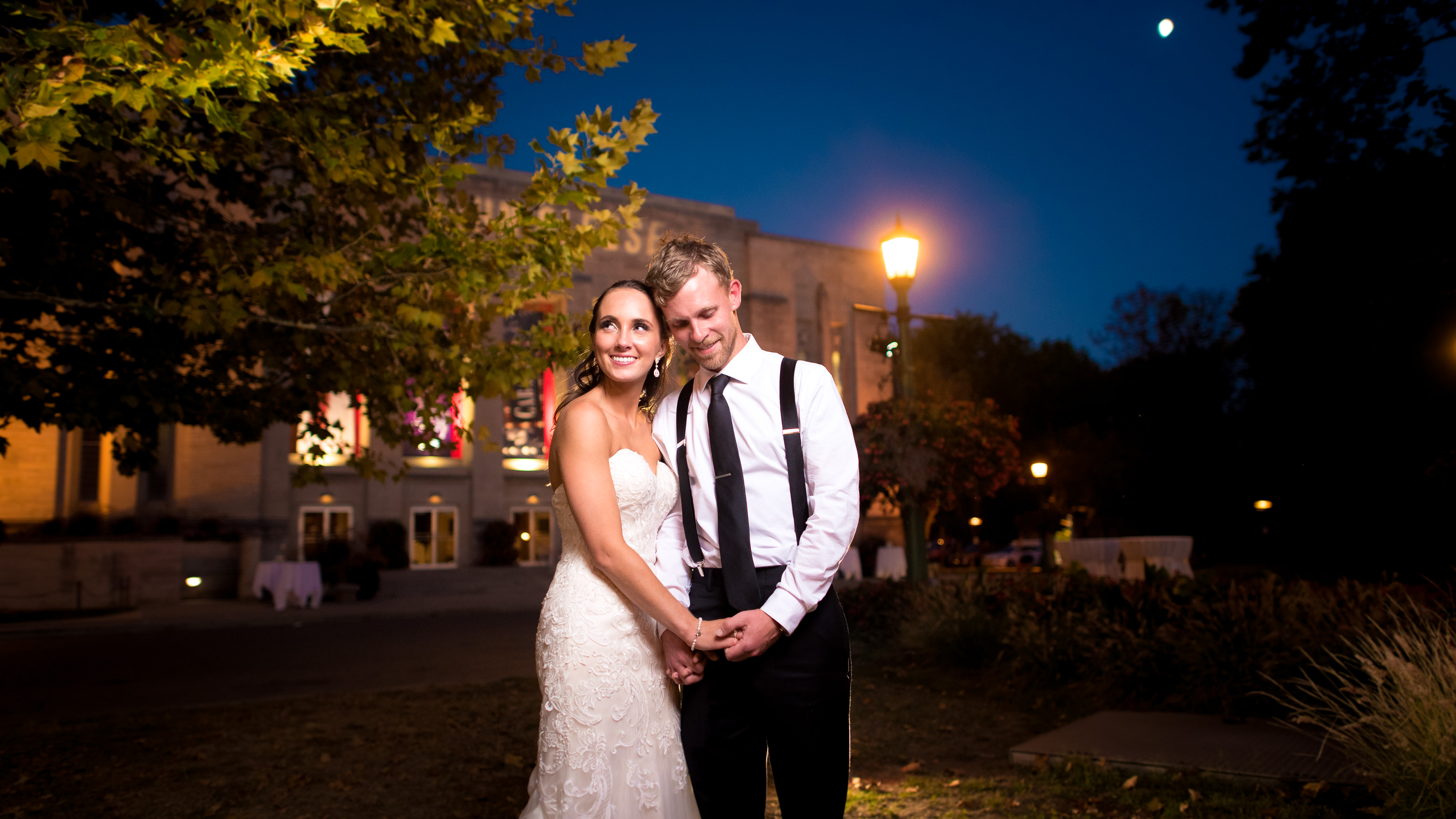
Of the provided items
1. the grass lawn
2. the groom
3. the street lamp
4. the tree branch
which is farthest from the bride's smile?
the street lamp

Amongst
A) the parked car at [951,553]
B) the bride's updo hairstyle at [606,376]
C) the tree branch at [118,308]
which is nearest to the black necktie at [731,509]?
the bride's updo hairstyle at [606,376]

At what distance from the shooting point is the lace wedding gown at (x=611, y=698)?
9.00 ft

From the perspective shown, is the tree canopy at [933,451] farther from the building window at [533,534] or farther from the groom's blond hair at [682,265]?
the building window at [533,534]

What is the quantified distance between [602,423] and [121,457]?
643 cm

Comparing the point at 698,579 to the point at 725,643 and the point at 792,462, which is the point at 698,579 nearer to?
the point at 725,643

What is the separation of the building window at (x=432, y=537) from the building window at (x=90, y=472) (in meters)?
8.71

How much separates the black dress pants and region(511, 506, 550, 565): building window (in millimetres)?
28905

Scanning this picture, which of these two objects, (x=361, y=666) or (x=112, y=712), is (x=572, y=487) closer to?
(x=112, y=712)

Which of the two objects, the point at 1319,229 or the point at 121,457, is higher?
the point at 1319,229

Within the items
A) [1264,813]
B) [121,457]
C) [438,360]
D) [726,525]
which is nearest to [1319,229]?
[1264,813]

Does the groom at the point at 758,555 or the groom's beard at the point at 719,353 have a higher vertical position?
the groom's beard at the point at 719,353

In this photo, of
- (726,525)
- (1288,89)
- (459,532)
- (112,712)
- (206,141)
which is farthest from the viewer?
(459,532)

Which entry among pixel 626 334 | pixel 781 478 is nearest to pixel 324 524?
pixel 626 334

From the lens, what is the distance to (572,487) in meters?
2.75
